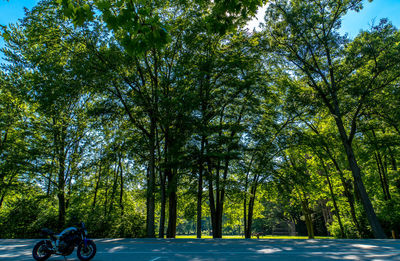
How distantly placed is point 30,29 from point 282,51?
1628cm

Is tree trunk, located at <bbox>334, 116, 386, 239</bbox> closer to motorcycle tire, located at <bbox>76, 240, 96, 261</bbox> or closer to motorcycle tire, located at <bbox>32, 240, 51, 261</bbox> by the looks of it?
motorcycle tire, located at <bbox>76, 240, 96, 261</bbox>

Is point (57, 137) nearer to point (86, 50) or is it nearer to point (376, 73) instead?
point (86, 50)

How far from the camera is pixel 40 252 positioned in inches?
232

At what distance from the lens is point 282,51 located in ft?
58.0

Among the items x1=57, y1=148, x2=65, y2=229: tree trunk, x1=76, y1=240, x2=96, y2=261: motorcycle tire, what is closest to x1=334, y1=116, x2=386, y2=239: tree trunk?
x1=76, y1=240, x2=96, y2=261: motorcycle tire

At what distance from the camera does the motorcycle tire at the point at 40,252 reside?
5758mm

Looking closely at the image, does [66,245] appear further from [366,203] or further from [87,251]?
[366,203]

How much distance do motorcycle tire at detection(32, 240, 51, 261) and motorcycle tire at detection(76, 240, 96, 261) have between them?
2.61 feet

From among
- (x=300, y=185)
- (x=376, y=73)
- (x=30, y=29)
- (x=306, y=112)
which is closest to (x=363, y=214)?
(x=300, y=185)

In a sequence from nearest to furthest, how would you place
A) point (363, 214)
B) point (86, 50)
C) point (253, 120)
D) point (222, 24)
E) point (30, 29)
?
1. point (222, 24)
2. point (30, 29)
3. point (86, 50)
4. point (253, 120)
5. point (363, 214)

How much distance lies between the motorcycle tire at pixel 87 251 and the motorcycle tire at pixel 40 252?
80cm

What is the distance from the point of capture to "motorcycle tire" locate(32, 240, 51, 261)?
576cm

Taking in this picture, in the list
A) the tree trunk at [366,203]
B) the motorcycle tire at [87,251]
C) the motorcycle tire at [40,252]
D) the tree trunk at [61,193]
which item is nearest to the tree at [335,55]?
the tree trunk at [366,203]

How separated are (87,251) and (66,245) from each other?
67 centimetres
